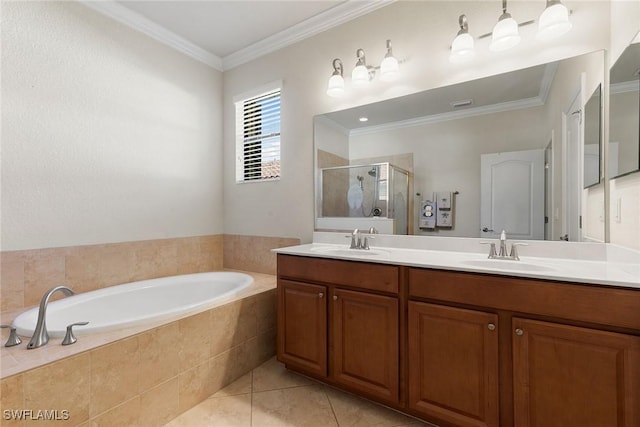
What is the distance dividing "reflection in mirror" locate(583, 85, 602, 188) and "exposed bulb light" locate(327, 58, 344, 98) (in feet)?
4.95

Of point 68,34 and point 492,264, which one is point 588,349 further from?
point 68,34

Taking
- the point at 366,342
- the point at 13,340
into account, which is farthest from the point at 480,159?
the point at 13,340

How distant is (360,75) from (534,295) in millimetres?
1762

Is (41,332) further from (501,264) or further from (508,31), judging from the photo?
(508,31)

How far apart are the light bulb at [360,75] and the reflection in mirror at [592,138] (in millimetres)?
1308

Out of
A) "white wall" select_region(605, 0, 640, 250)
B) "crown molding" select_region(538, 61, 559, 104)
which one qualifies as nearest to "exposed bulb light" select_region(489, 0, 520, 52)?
"crown molding" select_region(538, 61, 559, 104)

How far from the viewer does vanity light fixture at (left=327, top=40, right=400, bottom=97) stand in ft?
6.57

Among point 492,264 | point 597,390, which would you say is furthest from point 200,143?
point 597,390

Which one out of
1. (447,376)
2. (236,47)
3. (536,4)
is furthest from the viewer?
(236,47)

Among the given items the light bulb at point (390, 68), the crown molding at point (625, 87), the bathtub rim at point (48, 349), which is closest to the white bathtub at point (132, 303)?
the bathtub rim at point (48, 349)

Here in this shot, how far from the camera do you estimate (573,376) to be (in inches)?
42.9

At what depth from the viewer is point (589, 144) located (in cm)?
149

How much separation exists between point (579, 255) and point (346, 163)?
1536 millimetres

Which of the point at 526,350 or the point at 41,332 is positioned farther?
the point at 41,332
